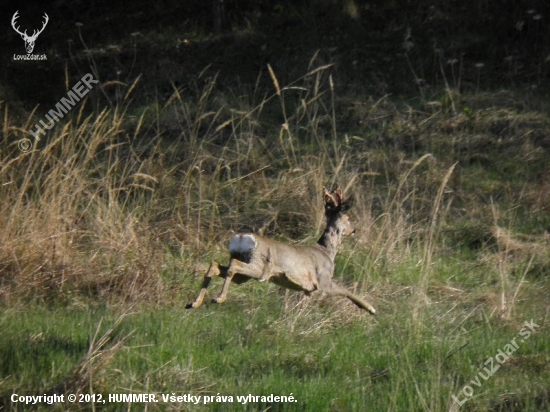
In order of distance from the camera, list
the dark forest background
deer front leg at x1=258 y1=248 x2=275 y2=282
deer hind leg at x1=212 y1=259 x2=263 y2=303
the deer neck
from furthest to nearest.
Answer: the dark forest background → the deer neck → deer front leg at x1=258 y1=248 x2=275 y2=282 → deer hind leg at x1=212 y1=259 x2=263 y2=303

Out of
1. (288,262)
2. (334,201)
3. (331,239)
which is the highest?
(334,201)

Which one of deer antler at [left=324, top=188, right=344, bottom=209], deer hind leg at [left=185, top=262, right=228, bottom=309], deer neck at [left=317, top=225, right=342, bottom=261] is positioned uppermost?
deer antler at [left=324, top=188, right=344, bottom=209]

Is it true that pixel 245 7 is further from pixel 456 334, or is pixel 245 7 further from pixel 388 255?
pixel 456 334

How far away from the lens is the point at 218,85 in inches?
580

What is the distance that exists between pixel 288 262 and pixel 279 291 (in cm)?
180

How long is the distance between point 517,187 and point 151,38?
23.3 ft

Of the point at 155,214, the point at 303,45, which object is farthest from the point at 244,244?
the point at 303,45

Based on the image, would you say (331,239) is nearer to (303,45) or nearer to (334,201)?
(334,201)

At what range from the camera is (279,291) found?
26.8 feet

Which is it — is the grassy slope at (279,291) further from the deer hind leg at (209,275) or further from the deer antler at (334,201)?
the deer antler at (334,201)

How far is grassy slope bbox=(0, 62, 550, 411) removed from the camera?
21.0ft

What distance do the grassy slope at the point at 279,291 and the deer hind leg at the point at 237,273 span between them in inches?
26.2

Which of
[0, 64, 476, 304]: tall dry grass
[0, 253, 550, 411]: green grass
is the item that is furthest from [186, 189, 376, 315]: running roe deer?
[0, 64, 476, 304]: tall dry grass

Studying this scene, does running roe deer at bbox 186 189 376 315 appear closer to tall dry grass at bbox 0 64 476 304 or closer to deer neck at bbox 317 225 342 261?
deer neck at bbox 317 225 342 261
